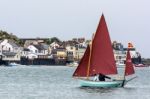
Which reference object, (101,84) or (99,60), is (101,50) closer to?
(99,60)

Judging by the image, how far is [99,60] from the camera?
7388cm

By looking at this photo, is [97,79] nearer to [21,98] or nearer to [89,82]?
[89,82]

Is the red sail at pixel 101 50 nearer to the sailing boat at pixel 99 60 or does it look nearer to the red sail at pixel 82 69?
the sailing boat at pixel 99 60

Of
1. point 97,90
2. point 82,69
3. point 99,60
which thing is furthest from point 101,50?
point 97,90

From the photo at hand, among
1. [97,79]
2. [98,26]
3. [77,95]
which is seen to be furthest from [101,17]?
[77,95]

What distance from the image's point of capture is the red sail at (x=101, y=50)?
7344cm

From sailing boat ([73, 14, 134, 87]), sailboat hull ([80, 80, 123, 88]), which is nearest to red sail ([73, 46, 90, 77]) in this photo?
sailing boat ([73, 14, 134, 87])

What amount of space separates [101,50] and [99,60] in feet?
3.29

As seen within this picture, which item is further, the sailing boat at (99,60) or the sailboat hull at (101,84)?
the sailing boat at (99,60)

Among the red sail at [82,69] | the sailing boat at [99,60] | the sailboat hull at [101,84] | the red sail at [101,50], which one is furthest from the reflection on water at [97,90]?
the red sail at [101,50]

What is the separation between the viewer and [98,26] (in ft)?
244

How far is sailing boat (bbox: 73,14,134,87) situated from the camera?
7300 centimetres

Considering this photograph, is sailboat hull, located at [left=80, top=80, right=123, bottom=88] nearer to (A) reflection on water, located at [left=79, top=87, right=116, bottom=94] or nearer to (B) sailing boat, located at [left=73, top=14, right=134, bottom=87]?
(B) sailing boat, located at [left=73, top=14, right=134, bottom=87]

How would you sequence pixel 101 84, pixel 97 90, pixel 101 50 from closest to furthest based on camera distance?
pixel 97 90 < pixel 101 84 < pixel 101 50
